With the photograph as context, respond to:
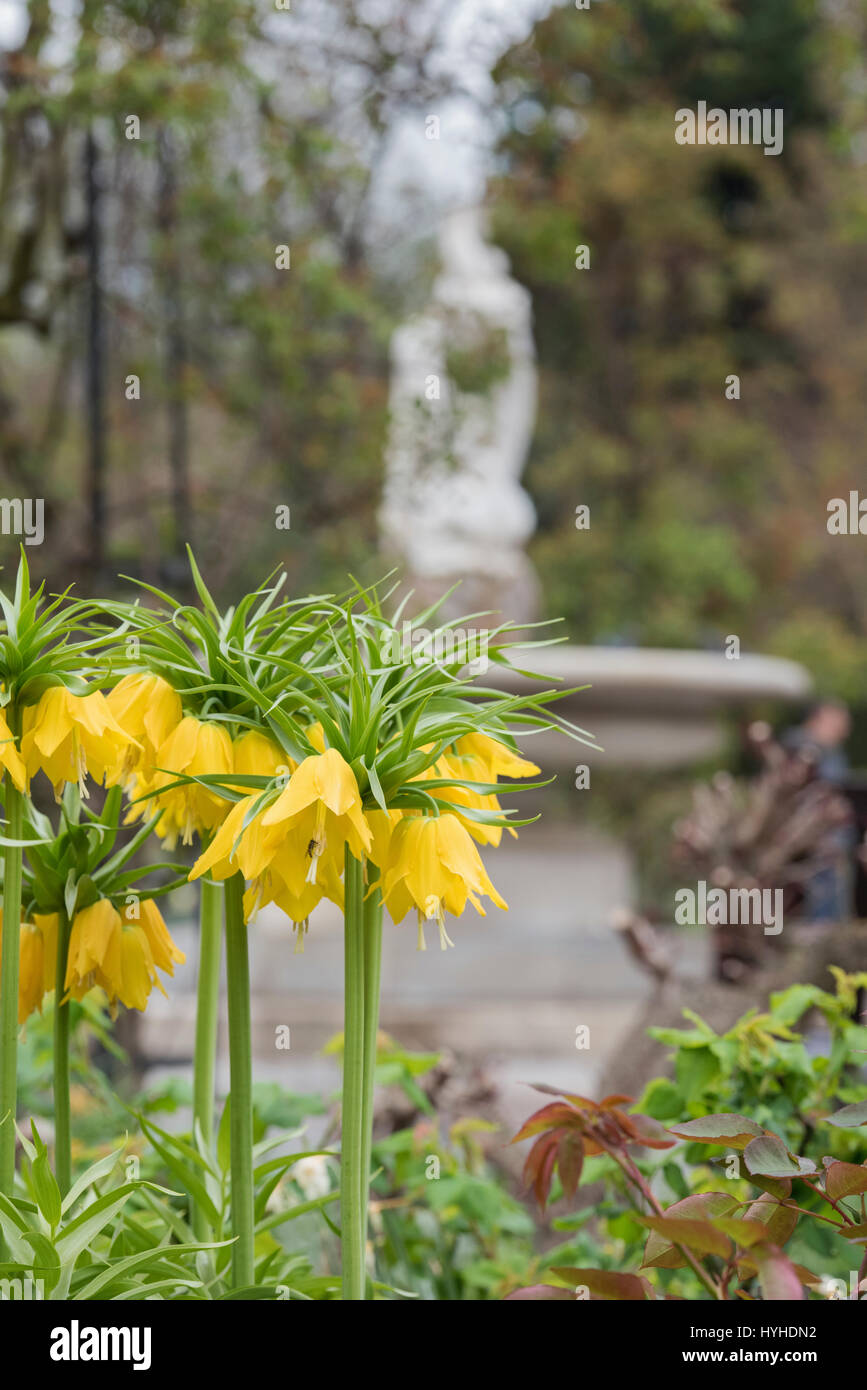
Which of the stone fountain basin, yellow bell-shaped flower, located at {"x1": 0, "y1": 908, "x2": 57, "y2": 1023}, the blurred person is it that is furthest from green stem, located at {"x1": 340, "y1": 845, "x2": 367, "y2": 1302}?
the stone fountain basin

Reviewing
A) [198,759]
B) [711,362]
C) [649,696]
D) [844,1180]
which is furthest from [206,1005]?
[711,362]

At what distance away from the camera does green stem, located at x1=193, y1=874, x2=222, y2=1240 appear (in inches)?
50.2

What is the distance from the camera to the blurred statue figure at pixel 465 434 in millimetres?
6598

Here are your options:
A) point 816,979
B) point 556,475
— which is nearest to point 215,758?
point 816,979

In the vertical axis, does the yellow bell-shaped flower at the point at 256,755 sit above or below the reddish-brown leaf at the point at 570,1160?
above

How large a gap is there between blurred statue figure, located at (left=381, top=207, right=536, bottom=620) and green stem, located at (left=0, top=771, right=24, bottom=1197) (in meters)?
5.22

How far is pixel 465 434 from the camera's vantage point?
24.9 feet

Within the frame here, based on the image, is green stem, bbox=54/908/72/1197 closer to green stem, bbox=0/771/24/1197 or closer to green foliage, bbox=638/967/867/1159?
green stem, bbox=0/771/24/1197

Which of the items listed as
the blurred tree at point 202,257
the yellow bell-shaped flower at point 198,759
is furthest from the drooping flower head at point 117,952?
the blurred tree at point 202,257

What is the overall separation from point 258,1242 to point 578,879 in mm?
4812

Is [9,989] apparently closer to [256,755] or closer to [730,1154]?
[256,755]

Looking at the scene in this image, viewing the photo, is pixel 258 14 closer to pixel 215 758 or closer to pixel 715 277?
pixel 215 758

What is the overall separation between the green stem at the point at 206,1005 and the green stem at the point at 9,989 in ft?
0.71

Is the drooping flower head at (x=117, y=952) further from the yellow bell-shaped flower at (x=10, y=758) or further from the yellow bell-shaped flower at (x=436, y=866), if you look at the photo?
the yellow bell-shaped flower at (x=436, y=866)
